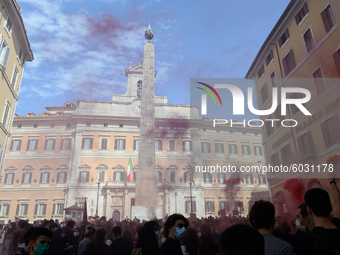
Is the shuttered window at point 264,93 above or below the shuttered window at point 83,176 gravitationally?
above

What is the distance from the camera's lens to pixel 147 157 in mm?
16875

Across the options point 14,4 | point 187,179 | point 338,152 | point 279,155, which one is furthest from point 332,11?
point 187,179

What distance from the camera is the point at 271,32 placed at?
1412 centimetres

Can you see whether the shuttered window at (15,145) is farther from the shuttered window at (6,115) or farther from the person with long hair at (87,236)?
the person with long hair at (87,236)

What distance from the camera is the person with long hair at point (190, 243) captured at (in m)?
3.11

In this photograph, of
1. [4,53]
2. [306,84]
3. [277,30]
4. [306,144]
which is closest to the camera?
[306,144]

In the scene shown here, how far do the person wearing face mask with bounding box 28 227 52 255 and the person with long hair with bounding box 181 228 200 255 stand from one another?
64.0 inches

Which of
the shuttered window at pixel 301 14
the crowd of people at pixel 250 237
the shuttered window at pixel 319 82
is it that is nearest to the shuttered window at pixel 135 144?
the shuttered window at pixel 301 14

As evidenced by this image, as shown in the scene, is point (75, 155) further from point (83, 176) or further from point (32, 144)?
point (32, 144)

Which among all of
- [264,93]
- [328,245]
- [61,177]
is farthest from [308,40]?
[61,177]

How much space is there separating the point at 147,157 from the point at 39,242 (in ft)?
47.9

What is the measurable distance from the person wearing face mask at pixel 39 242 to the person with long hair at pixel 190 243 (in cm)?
163

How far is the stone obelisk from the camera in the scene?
15508 millimetres

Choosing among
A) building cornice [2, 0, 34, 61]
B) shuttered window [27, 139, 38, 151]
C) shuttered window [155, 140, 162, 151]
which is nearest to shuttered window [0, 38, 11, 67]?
building cornice [2, 0, 34, 61]
